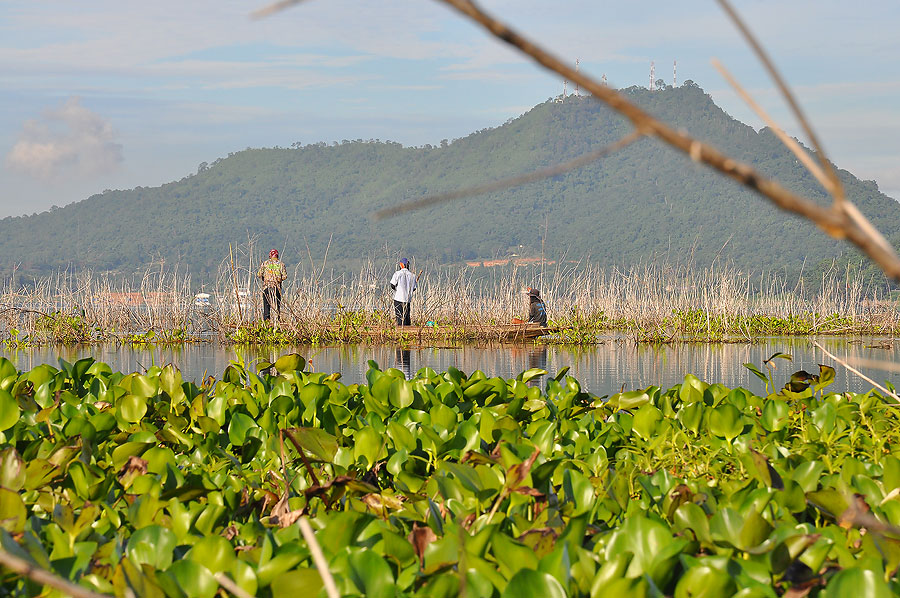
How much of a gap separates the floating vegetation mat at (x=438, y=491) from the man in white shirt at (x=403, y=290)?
11.2 metres

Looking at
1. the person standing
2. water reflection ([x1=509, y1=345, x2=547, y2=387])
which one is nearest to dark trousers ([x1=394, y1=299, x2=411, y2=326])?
the person standing

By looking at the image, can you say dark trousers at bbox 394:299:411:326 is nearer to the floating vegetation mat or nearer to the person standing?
the person standing

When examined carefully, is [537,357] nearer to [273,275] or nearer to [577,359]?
[577,359]

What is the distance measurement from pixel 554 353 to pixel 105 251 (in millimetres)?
110432

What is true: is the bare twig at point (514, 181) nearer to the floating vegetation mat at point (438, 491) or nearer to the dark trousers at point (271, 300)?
the floating vegetation mat at point (438, 491)

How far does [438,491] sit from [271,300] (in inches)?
537

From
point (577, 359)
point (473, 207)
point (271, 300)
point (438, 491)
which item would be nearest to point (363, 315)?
point (271, 300)

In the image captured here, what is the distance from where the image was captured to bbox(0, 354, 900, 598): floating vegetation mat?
148cm

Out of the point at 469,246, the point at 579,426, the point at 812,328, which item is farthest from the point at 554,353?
the point at 469,246

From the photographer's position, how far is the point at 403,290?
1566cm

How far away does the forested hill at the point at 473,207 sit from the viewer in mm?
93188

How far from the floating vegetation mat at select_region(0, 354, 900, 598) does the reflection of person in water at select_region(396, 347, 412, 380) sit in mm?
5914

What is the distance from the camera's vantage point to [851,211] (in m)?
0.61

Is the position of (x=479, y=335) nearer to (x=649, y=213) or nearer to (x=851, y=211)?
(x=851, y=211)
